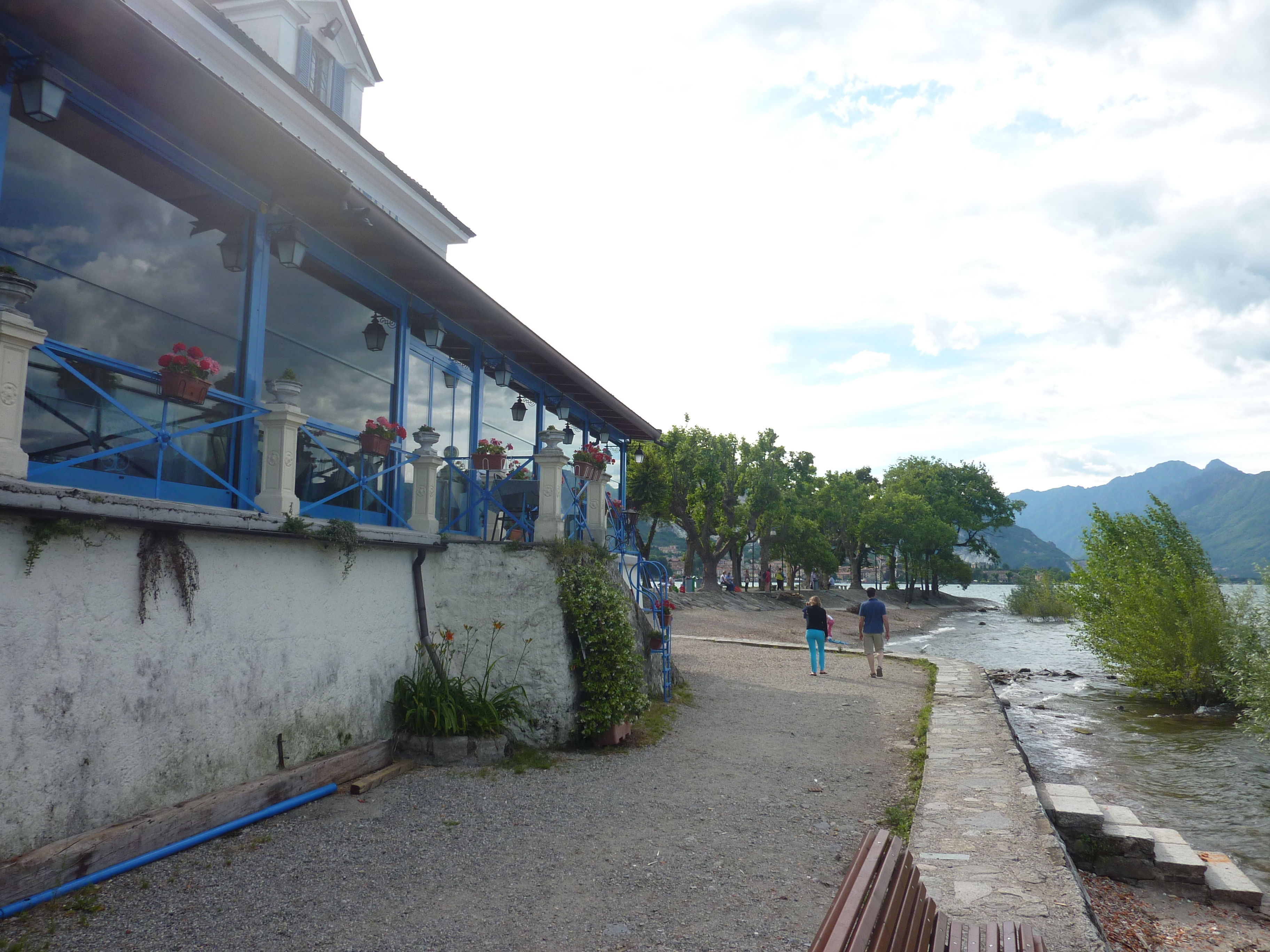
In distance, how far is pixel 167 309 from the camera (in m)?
6.47

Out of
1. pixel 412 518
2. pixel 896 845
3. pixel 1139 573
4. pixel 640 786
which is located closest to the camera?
pixel 896 845

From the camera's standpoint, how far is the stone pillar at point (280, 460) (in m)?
6.30

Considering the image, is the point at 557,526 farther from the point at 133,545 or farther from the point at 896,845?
the point at 896,845

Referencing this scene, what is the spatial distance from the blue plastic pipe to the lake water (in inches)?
306

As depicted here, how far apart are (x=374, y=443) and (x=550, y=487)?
1996 mm

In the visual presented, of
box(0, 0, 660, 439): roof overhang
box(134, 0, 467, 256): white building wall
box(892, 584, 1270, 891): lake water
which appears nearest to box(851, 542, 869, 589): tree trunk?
box(892, 584, 1270, 891): lake water

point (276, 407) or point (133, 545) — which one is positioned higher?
point (276, 407)

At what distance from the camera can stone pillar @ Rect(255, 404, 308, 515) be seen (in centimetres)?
630

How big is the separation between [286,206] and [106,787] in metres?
4.98

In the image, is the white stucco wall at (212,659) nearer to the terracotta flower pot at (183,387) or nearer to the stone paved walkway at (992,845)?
the terracotta flower pot at (183,387)

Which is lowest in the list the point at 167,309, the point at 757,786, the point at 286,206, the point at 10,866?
the point at 757,786

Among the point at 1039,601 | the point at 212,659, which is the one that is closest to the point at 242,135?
the point at 212,659

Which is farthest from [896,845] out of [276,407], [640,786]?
[276,407]

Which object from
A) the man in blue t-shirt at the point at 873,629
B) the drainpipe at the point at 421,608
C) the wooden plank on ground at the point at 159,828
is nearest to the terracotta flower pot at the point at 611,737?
the drainpipe at the point at 421,608
